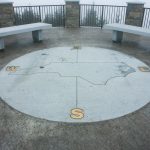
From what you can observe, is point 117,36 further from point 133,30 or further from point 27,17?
point 27,17

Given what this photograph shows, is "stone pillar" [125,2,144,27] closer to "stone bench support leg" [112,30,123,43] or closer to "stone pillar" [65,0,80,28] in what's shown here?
"stone bench support leg" [112,30,123,43]

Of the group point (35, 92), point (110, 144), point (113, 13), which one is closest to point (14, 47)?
point (35, 92)

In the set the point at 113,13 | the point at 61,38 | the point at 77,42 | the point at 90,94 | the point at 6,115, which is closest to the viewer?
the point at 6,115

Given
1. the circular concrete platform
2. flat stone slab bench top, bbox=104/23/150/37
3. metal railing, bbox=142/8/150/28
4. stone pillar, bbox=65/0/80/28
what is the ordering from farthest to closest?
stone pillar, bbox=65/0/80/28, metal railing, bbox=142/8/150/28, flat stone slab bench top, bbox=104/23/150/37, the circular concrete platform

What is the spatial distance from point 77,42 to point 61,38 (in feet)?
3.00

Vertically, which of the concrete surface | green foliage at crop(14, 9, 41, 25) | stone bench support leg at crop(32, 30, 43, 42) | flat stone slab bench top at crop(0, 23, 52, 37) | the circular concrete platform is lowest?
the concrete surface

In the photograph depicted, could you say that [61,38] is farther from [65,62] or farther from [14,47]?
[65,62]

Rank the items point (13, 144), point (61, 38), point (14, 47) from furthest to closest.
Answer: point (61, 38)
point (14, 47)
point (13, 144)

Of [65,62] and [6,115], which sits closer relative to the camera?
[6,115]

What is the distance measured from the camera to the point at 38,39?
746 centimetres

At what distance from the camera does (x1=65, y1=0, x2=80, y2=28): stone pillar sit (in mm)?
9258

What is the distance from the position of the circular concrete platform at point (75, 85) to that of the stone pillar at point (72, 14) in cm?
406

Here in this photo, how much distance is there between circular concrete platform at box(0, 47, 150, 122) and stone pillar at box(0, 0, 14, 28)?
3713mm

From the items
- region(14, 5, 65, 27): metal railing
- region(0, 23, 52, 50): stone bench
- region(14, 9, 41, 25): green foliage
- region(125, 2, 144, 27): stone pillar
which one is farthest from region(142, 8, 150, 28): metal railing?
region(14, 9, 41, 25): green foliage
